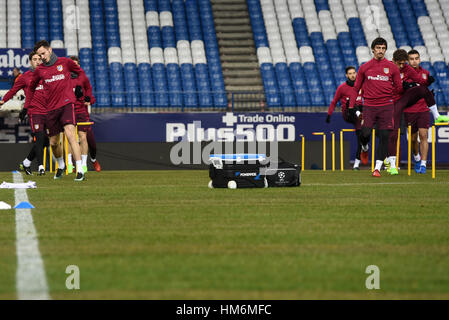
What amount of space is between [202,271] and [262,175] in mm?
6122

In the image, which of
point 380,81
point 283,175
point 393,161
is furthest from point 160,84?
point 283,175

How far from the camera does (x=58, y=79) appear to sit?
11000 mm

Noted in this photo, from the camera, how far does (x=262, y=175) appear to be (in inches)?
371

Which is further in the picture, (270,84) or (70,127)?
(270,84)

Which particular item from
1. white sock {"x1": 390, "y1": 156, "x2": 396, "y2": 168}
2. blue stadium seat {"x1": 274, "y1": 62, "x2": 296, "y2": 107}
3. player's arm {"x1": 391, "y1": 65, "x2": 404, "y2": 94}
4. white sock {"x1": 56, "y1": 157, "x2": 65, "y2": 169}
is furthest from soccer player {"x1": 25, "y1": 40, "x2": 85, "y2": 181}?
blue stadium seat {"x1": 274, "y1": 62, "x2": 296, "y2": 107}

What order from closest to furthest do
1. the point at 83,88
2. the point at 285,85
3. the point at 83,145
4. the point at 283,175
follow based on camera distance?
1. the point at 283,175
2. the point at 83,88
3. the point at 83,145
4. the point at 285,85

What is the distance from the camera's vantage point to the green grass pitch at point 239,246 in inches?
116

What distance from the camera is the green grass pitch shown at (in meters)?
2.96

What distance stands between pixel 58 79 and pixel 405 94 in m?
6.02

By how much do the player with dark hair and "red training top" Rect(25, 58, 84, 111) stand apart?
5.19 metres

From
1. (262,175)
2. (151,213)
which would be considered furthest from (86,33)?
(151,213)

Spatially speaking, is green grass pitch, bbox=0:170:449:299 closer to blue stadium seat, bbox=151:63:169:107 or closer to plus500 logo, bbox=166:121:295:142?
plus500 logo, bbox=166:121:295:142

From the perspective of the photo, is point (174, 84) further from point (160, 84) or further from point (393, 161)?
point (393, 161)
